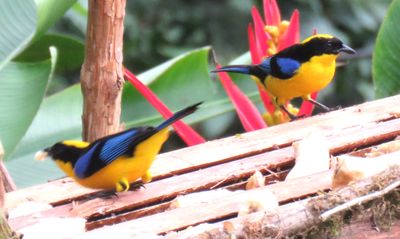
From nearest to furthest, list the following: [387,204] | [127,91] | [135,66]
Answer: [387,204], [127,91], [135,66]

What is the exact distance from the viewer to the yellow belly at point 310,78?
3.59 m

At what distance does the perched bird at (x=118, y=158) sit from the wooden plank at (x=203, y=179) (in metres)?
0.05

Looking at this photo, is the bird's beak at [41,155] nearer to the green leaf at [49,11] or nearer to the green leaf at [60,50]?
the green leaf at [49,11]

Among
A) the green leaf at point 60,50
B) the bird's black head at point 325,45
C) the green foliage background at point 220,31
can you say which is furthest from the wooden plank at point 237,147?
the green foliage background at point 220,31

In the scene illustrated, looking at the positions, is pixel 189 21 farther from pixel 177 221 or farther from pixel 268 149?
pixel 177 221

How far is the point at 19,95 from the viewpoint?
3.29m

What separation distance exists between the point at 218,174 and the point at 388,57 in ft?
3.30

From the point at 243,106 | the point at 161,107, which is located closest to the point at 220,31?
the point at 243,106

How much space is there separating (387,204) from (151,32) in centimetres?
432

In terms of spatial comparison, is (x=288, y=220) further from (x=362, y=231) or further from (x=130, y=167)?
(x=130, y=167)

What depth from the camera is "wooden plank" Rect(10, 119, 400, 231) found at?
245cm

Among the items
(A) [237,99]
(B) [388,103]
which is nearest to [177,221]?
(A) [237,99]

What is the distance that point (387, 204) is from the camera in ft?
7.05

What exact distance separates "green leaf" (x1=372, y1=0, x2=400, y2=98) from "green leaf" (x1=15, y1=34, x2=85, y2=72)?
1.08 m
